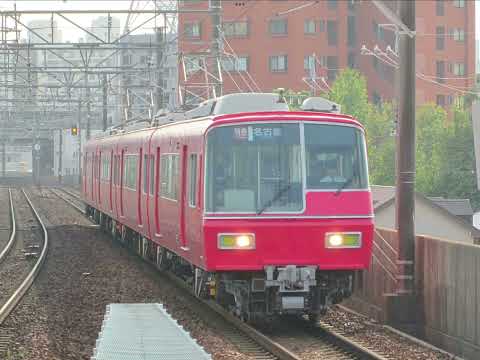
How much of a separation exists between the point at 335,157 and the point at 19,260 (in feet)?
39.4

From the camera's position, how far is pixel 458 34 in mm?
88562

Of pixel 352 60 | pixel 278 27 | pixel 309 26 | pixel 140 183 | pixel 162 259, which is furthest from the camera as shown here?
pixel 352 60

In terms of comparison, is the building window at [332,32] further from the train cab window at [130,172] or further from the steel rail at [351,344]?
the steel rail at [351,344]

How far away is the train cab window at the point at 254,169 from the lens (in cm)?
1342

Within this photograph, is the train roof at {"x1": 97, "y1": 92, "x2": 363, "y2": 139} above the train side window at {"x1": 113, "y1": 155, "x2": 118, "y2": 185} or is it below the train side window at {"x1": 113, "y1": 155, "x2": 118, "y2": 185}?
above

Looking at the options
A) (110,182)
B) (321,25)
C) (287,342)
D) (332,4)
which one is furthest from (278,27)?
(287,342)

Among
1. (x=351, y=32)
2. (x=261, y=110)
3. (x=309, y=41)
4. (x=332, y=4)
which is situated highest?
(x=332, y=4)

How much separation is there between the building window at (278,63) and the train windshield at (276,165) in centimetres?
7031

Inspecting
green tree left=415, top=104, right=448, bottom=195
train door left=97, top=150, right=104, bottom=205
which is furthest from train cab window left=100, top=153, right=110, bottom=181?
green tree left=415, top=104, right=448, bottom=195

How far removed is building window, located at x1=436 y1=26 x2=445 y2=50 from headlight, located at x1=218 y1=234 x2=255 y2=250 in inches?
3025

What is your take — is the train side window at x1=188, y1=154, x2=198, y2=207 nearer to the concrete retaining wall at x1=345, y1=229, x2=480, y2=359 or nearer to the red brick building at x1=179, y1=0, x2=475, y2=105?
the concrete retaining wall at x1=345, y1=229, x2=480, y2=359

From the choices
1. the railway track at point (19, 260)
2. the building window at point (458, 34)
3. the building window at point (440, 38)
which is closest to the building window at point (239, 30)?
the building window at point (440, 38)

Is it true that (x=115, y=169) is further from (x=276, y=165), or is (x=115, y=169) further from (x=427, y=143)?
(x=427, y=143)

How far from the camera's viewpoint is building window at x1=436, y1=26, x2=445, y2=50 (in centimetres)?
8778
